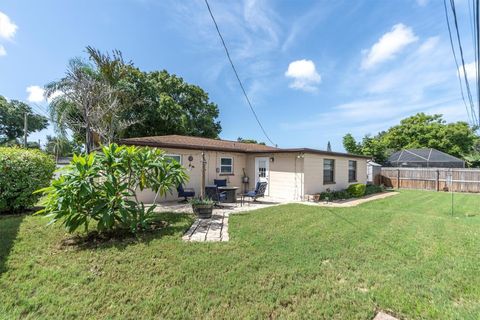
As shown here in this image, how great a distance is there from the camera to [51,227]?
5.46 metres

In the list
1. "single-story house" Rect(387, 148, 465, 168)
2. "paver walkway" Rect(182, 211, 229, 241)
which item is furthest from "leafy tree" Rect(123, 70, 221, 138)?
"single-story house" Rect(387, 148, 465, 168)

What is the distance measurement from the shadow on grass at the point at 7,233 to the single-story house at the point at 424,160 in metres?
26.2

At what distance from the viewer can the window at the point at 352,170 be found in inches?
586

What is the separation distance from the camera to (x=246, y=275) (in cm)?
353

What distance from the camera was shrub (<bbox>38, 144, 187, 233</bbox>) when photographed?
4559mm

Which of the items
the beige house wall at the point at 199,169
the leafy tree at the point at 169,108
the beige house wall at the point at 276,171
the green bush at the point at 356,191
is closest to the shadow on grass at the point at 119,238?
the beige house wall at the point at 199,169

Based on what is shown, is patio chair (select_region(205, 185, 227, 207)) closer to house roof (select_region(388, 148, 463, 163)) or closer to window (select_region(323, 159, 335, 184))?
window (select_region(323, 159, 335, 184))

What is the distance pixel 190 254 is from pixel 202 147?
6.61 meters

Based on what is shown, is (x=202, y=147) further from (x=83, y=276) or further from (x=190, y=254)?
(x=83, y=276)

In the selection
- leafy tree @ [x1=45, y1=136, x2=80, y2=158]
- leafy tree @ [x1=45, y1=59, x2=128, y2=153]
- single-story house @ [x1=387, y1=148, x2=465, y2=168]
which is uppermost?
leafy tree @ [x1=45, y1=59, x2=128, y2=153]

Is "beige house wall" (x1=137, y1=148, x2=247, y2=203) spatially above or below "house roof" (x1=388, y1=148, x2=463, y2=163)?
below

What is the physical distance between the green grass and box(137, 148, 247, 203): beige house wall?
452cm

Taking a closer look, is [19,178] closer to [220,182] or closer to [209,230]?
[209,230]

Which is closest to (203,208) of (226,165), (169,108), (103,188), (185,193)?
(103,188)
